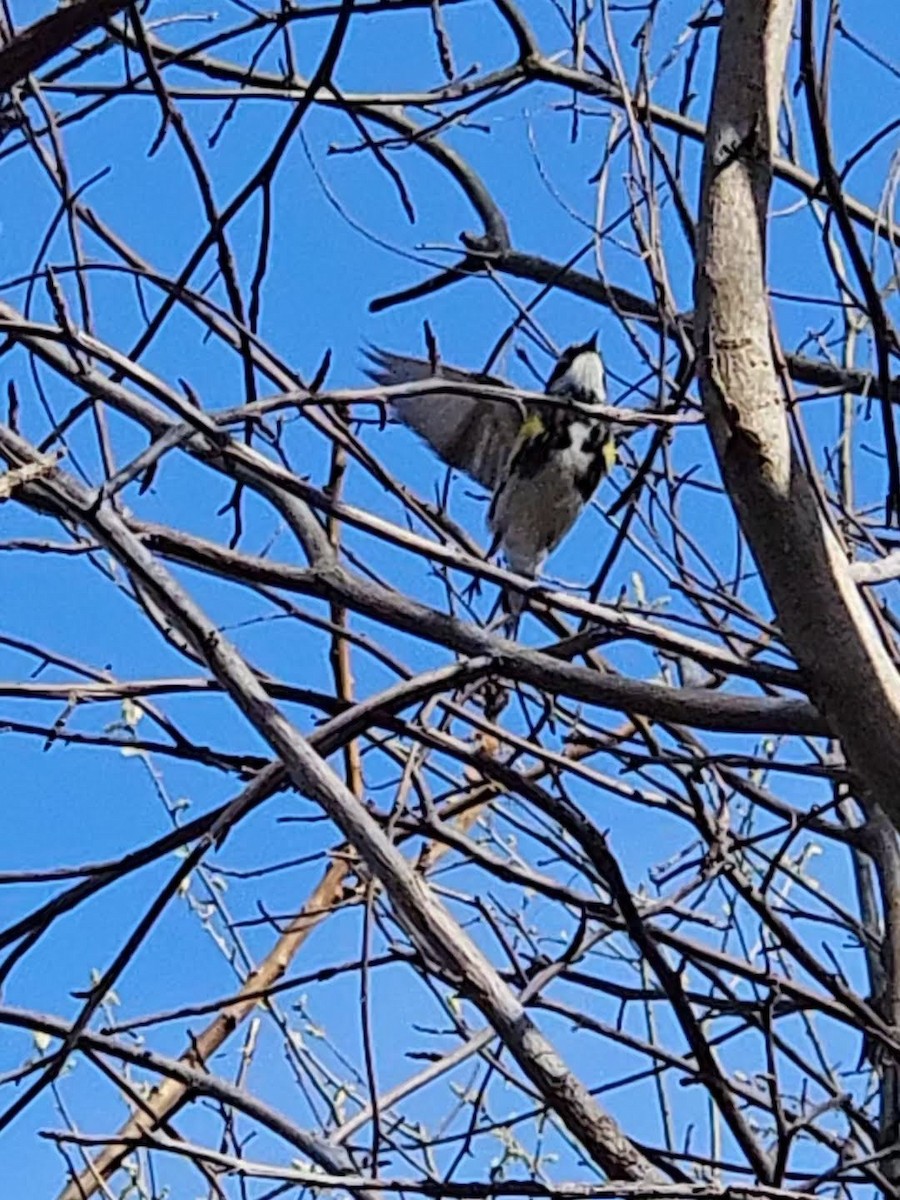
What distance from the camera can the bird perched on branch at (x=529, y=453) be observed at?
3777 mm

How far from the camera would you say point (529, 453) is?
3932 millimetres

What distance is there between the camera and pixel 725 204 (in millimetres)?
1313

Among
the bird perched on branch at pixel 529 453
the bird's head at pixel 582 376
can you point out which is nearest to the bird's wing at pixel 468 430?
the bird perched on branch at pixel 529 453

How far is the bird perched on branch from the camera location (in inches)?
149

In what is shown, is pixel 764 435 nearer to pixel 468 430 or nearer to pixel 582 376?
pixel 468 430

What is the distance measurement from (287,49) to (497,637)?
0.90m

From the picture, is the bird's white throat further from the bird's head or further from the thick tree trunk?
the thick tree trunk

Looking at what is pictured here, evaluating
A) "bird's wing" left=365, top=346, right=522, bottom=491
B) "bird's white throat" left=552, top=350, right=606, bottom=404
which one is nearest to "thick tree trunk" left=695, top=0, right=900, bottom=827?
"bird's wing" left=365, top=346, right=522, bottom=491

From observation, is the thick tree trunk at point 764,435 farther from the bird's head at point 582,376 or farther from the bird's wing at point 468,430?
the bird's head at point 582,376

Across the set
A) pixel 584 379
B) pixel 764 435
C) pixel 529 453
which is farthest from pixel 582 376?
pixel 764 435

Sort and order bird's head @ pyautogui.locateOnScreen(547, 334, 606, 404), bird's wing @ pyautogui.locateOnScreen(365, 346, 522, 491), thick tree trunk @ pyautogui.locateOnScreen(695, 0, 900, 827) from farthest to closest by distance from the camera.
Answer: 1. bird's head @ pyautogui.locateOnScreen(547, 334, 606, 404)
2. bird's wing @ pyautogui.locateOnScreen(365, 346, 522, 491)
3. thick tree trunk @ pyautogui.locateOnScreen(695, 0, 900, 827)

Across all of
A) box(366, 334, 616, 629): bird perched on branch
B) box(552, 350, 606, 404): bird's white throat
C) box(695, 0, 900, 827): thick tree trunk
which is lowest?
box(695, 0, 900, 827): thick tree trunk

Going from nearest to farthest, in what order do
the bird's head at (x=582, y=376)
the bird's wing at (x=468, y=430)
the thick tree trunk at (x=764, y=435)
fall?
the thick tree trunk at (x=764, y=435), the bird's wing at (x=468, y=430), the bird's head at (x=582, y=376)

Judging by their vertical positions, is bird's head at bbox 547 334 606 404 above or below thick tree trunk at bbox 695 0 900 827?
above
